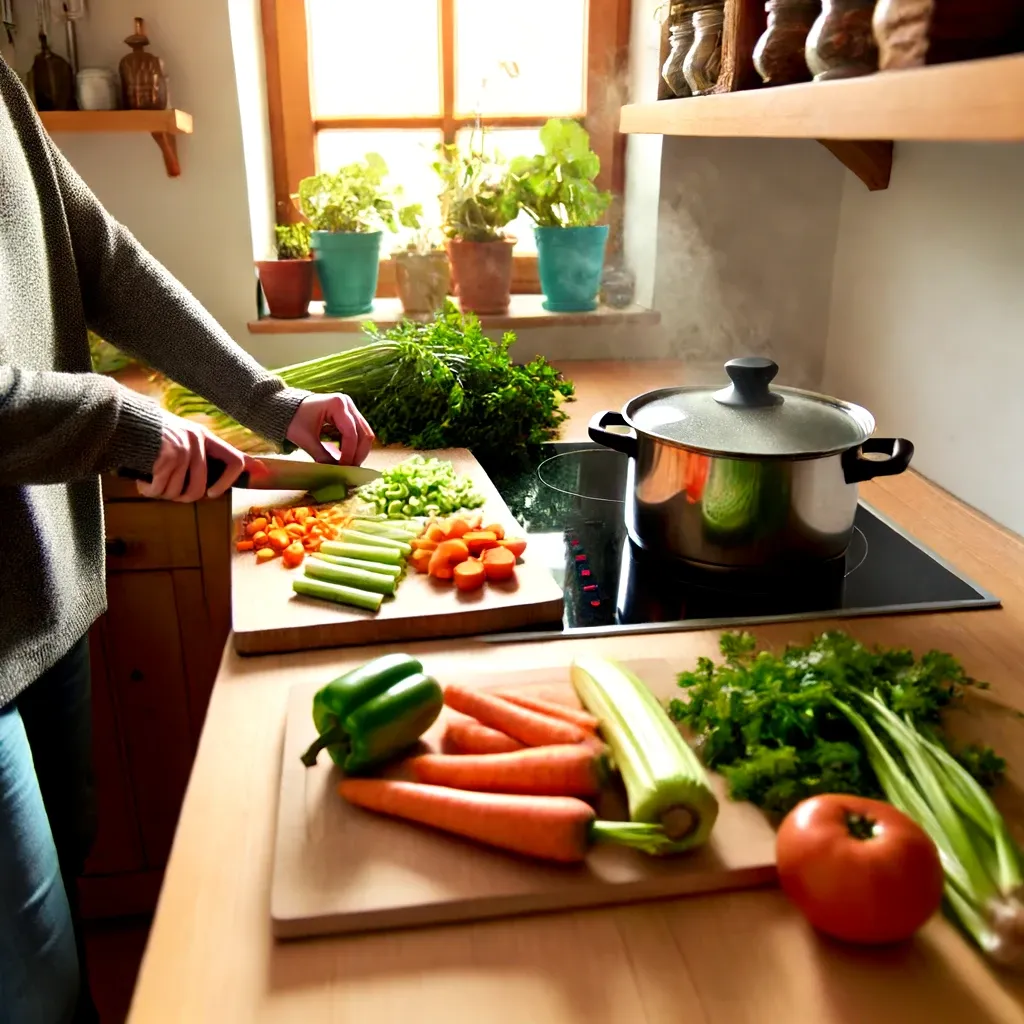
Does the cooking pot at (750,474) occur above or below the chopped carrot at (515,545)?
above

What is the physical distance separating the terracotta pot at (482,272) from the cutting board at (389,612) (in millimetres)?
1154

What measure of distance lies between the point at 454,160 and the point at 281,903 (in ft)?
6.31

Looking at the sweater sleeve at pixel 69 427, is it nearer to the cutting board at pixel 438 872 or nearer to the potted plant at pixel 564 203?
the cutting board at pixel 438 872

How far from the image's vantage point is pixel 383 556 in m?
1.23

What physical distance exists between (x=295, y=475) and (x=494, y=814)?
2.57 feet

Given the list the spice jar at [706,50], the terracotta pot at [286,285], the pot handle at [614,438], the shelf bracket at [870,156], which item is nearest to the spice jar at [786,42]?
the spice jar at [706,50]

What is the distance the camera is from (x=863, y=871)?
0.66m

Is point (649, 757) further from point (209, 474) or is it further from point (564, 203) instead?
point (564, 203)

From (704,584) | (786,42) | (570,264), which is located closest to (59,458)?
(704,584)

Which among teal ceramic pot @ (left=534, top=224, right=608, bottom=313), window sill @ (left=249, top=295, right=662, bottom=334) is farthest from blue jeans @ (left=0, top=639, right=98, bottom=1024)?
teal ceramic pot @ (left=534, top=224, right=608, bottom=313)

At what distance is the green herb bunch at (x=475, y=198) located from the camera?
2.19m

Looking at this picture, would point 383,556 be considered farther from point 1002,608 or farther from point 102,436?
point 1002,608

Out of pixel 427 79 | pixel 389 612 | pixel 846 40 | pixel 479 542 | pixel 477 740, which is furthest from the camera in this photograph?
pixel 427 79

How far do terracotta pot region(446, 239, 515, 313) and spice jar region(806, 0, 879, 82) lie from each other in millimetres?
1211
